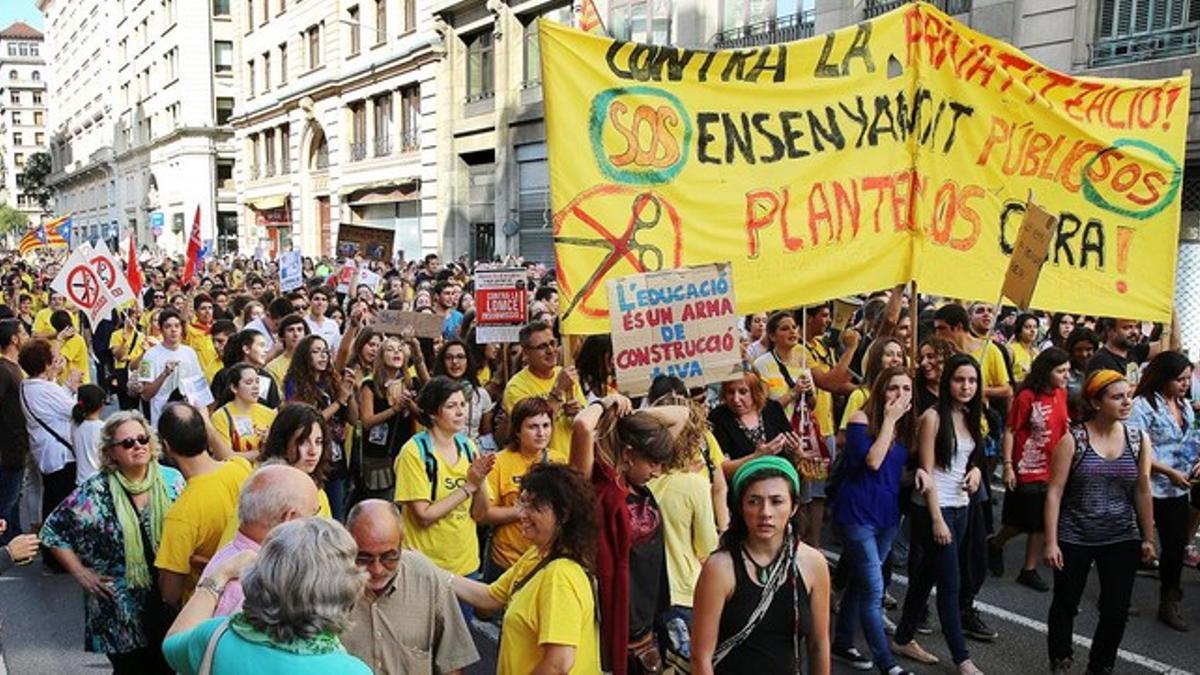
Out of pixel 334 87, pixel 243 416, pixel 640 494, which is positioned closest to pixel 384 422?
pixel 243 416

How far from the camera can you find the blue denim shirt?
228 inches

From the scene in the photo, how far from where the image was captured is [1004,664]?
17.2 ft

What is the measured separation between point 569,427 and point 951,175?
2716 millimetres

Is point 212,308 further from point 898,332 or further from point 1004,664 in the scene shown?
point 1004,664

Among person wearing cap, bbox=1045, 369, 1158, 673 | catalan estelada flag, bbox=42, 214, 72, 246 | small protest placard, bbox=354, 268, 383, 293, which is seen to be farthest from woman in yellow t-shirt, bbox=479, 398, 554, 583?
catalan estelada flag, bbox=42, 214, 72, 246

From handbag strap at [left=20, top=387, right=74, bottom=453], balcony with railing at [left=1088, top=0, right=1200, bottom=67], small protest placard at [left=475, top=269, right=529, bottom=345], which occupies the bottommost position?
handbag strap at [left=20, top=387, right=74, bottom=453]

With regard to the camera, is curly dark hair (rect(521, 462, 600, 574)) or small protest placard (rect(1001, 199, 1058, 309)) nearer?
curly dark hair (rect(521, 462, 600, 574))

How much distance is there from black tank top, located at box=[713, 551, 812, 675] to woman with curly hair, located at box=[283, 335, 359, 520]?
412 centimetres

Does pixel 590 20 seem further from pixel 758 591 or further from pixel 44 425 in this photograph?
pixel 44 425

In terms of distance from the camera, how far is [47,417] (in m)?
6.63

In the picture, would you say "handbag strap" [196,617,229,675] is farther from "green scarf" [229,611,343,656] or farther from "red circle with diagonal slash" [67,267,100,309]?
"red circle with diagonal slash" [67,267,100,309]

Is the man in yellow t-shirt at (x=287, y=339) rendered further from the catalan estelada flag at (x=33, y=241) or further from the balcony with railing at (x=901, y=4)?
the catalan estelada flag at (x=33, y=241)

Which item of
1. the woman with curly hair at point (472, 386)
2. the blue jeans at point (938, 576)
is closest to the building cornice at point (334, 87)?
the woman with curly hair at point (472, 386)

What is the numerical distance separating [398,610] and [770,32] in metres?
17.8
